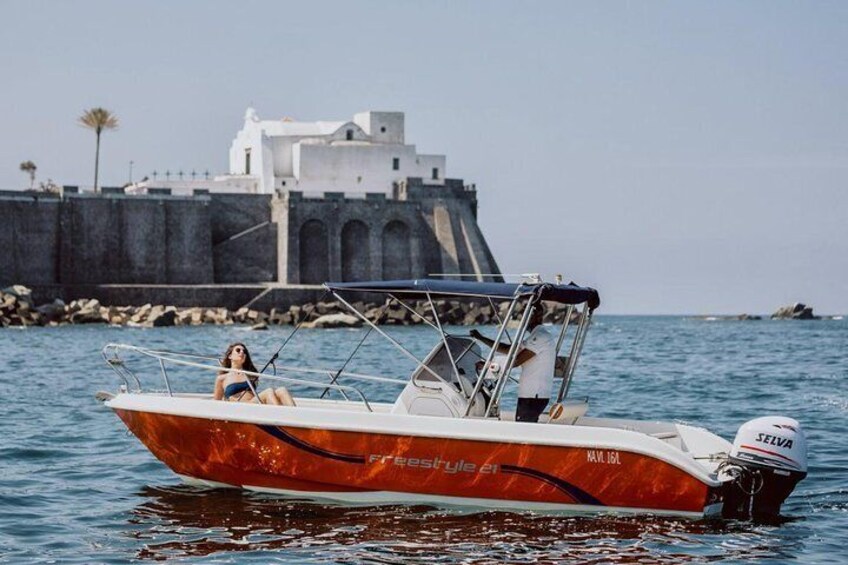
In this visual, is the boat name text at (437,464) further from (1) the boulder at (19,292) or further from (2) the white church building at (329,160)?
(2) the white church building at (329,160)

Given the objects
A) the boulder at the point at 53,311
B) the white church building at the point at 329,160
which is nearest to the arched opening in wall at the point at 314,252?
the white church building at the point at 329,160

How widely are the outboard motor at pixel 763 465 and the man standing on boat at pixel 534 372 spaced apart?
1.64 m

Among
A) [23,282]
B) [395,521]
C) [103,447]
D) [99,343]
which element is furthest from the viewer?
[23,282]

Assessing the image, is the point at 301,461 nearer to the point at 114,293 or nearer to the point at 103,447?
the point at 103,447

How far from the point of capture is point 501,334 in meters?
11.8

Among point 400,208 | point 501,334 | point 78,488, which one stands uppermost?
point 400,208

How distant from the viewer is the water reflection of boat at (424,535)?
34.9 ft

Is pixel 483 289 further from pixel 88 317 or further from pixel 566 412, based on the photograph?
pixel 88 317

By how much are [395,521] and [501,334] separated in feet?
5.76

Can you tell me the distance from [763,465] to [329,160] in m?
66.4

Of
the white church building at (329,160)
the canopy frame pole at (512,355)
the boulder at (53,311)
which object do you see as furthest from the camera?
the white church building at (329,160)

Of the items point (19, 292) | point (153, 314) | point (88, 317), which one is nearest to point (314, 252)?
point (153, 314)

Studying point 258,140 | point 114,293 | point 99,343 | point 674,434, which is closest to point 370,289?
point 674,434

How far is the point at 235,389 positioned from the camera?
1300cm
